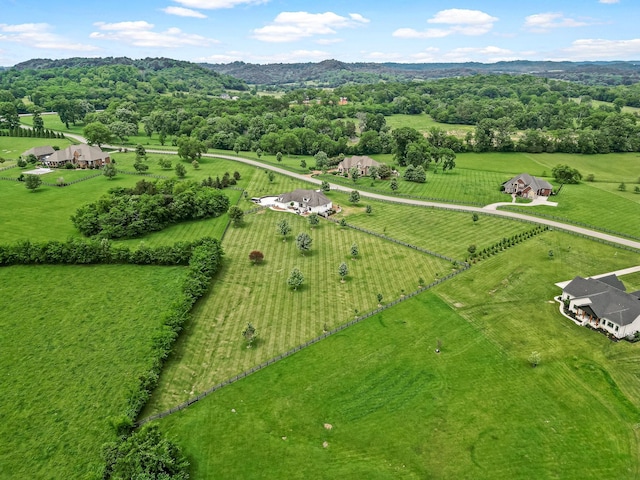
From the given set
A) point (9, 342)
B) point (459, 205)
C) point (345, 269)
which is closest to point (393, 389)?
point (345, 269)

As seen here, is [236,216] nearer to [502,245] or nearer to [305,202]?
[305,202]

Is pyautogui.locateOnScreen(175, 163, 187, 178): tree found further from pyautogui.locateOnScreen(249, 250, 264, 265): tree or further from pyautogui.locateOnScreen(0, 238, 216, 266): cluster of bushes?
pyautogui.locateOnScreen(249, 250, 264, 265): tree

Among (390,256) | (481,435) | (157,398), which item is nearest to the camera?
(481,435)

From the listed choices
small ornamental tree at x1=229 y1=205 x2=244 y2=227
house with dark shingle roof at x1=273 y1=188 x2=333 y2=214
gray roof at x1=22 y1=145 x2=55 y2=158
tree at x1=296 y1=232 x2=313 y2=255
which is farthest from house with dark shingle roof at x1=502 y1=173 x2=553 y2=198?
gray roof at x1=22 y1=145 x2=55 y2=158

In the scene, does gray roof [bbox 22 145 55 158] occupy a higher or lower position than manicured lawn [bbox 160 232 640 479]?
higher

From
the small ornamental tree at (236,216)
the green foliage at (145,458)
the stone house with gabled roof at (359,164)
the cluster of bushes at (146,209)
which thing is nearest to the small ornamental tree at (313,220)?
the small ornamental tree at (236,216)

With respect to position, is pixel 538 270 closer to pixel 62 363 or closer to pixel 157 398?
pixel 157 398
